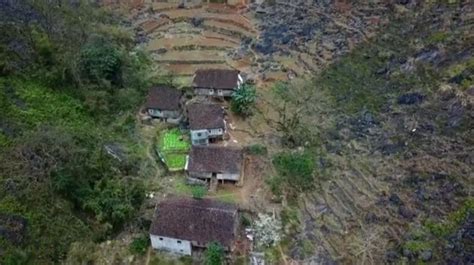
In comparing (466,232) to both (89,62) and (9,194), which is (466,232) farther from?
(89,62)

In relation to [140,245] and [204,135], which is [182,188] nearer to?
[204,135]

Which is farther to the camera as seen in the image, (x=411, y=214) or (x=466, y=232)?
(x=411, y=214)


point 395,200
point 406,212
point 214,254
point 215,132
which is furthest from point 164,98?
point 406,212

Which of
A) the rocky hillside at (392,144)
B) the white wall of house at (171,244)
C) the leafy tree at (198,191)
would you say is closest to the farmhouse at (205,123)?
the leafy tree at (198,191)

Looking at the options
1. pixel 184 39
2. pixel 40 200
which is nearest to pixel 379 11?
pixel 184 39

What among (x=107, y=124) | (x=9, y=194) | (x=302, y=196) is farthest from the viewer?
(x=107, y=124)

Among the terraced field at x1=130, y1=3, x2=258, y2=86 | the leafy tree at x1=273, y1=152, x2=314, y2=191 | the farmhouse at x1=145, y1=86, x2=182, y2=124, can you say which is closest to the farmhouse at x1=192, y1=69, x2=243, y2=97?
the farmhouse at x1=145, y1=86, x2=182, y2=124

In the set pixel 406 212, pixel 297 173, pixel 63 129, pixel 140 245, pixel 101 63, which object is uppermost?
pixel 101 63

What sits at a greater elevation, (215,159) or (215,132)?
(215,132)
